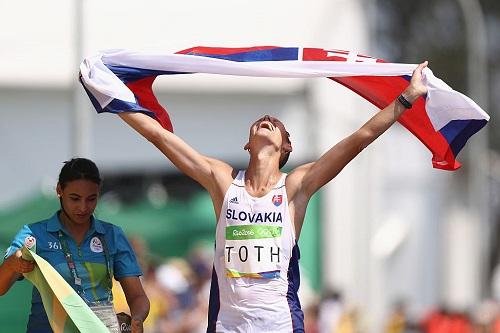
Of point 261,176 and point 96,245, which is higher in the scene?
point 261,176

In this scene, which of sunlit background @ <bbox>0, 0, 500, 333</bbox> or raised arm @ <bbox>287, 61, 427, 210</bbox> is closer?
raised arm @ <bbox>287, 61, 427, 210</bbox>

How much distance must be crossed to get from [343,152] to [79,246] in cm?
157

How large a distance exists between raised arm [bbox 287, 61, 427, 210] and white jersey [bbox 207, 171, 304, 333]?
11 centimetres

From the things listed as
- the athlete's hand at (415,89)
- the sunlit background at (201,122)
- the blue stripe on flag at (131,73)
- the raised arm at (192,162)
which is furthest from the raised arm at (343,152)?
the sunlit background at (201,122)

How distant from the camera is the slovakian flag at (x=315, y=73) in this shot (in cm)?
959

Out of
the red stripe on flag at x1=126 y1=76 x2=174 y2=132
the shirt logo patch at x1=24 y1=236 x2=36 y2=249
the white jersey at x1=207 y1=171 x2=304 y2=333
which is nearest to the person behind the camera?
the white jersey at x1=207 y1=171 x2=304 y2=333

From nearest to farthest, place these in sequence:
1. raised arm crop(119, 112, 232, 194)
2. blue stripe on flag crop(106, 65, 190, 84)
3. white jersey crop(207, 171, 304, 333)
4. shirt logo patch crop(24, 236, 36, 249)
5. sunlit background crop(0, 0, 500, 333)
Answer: white jersey crop(207, 171, 304, 333), shirt logo patch crop(24, 236, 36, 249), raised arm crop(119, 112, 232, 194), blue stripe on flag crop(106, 65, 190, 84), sunlit background crop(0, 0, 500, 333)

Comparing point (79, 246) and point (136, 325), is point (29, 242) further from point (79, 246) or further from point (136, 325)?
point (136, 325)

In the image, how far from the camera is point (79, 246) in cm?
891

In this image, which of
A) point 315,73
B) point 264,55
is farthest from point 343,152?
point 264,55

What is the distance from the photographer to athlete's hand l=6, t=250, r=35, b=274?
8.70 meters

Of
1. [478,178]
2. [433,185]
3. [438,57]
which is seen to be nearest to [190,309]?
[478,178]

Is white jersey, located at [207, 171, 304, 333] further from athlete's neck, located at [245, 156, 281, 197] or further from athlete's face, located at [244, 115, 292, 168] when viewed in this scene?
athlete's face, located at [244, 115, 292, 168]

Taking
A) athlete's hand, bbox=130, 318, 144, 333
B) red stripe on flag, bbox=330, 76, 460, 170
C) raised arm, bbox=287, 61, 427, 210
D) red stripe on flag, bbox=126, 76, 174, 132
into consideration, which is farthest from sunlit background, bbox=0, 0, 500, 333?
raised arm, bbox=287, 61, 427, 210
